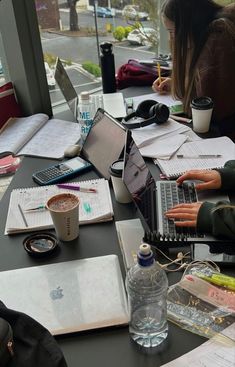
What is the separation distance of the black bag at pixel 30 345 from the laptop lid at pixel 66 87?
132cm

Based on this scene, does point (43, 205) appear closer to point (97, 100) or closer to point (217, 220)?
point (217, 220)

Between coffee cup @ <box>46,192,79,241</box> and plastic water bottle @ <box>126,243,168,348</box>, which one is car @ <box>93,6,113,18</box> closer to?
coffee cup @ <box>46,192,79,241</box>

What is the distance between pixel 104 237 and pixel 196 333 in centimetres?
40

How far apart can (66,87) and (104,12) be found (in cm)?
68

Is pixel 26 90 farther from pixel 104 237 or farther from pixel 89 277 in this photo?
pixel 89 277

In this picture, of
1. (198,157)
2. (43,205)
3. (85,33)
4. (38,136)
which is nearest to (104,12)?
(85,33)

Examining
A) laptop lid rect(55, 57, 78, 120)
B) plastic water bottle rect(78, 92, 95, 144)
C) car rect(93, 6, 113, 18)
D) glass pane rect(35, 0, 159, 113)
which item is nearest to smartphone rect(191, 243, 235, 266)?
plastic water bottle rect(78, 92, 95, 144)

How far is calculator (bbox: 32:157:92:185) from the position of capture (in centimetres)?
141

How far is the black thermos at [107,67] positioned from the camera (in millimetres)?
2000

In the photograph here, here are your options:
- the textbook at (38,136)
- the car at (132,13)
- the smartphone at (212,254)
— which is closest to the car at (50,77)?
the textbook at (38,136)

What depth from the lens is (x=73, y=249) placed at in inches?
42.7

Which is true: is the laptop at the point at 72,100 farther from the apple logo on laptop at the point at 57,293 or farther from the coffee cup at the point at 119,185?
the apple logo on laptop at the point at 57,293

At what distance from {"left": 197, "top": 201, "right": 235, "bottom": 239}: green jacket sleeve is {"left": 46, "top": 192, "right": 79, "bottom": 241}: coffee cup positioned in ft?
1.12

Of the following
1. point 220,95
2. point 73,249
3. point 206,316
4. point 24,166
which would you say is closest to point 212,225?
point 206,316
